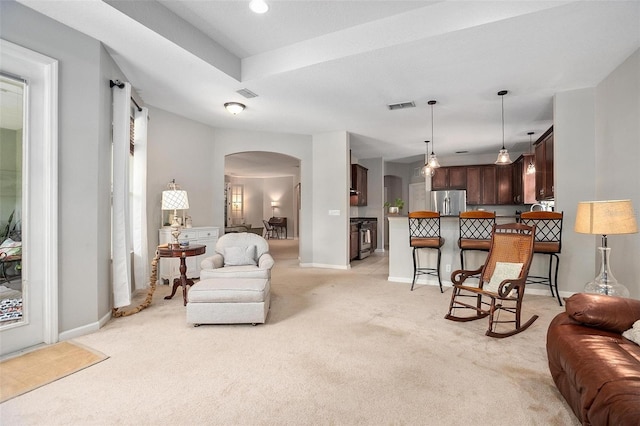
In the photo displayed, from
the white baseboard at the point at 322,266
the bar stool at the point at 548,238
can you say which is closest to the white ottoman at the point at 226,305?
the bar stool at the point at 548,238

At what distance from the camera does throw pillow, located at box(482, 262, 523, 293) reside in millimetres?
3190

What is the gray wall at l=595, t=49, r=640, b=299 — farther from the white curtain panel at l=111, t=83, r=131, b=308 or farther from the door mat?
the white curtain panel at l=111, t=83, r=131, b=308

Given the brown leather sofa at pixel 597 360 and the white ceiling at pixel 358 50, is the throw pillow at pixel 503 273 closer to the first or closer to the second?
the brown leather sofa at pixel 597 360

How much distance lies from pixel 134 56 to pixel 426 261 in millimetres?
4656

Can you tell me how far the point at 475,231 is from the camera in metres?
4.72

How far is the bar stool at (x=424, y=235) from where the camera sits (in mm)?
4426

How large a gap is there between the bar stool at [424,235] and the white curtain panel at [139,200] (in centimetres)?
370

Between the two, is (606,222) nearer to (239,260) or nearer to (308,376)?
(308,376)

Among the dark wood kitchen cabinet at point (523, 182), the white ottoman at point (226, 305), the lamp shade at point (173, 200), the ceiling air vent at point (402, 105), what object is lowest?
the white ottoman at point (226, 305)

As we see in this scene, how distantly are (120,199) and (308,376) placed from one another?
2.67 meters

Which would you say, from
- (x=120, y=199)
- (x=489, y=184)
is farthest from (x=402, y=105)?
(x=489, y=184)

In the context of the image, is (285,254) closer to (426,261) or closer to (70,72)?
(426,261)

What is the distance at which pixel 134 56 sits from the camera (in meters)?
3.25

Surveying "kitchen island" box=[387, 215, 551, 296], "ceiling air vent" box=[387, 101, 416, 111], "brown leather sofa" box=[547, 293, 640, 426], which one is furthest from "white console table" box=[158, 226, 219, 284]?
"brown leather sofa" box=[547, 293, 640, 426]
